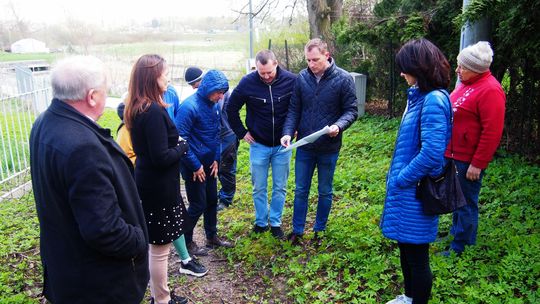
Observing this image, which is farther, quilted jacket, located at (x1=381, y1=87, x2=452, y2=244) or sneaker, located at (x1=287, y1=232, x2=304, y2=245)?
sneaker, located at (x1=287, y1=232, x2=304, y2=245)

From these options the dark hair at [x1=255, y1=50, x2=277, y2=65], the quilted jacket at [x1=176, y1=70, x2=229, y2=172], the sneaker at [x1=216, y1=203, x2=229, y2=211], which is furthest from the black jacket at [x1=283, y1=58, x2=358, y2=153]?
the sneaker at [x1=216, y1=203, x2=229, y2=211]

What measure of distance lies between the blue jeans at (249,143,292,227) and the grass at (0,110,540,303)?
0.29 metres

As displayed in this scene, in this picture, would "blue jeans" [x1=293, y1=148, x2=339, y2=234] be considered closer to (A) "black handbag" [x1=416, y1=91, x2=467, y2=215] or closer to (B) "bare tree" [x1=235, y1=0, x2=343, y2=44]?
(A) "black handbag" [x1=416, y1=91, x2=467, y2=215]

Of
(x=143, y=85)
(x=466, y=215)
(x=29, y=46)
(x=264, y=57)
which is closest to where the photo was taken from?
(x=143, y=85)

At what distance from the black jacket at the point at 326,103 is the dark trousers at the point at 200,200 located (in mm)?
890

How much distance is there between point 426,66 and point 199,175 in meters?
2.07

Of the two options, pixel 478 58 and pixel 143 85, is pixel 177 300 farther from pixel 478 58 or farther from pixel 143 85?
pixel 478 58

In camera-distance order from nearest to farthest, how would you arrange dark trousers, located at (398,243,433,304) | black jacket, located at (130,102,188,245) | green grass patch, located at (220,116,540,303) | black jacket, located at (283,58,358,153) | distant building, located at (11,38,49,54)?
dark trousers, located at (398,243,433,304)
black jacket, located at (130,102,188,245)
green grass patch, located at (220,116,540,303)
black jacket, located at (283,58,358,153)
distant building, located at (11,38,49,54)

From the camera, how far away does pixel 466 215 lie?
3.55 metres

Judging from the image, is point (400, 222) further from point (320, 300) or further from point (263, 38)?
point (263, 38)

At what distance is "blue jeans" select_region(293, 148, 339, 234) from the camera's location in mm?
4020

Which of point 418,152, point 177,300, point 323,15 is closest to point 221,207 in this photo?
point 177,300

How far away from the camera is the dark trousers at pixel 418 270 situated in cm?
273

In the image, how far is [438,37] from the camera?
6.30 meters
